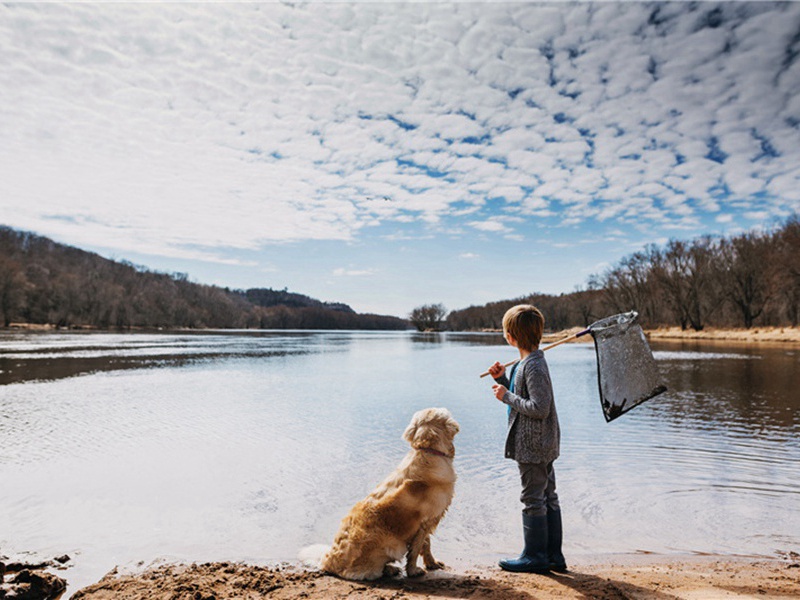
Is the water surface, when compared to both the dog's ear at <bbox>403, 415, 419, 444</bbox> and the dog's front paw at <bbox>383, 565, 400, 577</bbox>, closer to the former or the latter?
the dog's front paw at <bbox>383, 565, 400, 577</bbox>

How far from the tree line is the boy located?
57610 mm

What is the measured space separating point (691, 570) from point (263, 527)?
375 centimetres

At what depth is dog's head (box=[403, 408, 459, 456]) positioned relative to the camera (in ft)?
11.5

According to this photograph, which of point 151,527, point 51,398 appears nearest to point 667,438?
point 151,527

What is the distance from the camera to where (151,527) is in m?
4.84

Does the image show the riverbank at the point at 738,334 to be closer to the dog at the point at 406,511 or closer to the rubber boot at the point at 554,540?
the rubber boot at the point at 554,540

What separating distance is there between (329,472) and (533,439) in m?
3.84

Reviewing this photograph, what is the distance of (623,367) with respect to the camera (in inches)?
159

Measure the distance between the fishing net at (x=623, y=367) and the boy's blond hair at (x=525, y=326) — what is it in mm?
625

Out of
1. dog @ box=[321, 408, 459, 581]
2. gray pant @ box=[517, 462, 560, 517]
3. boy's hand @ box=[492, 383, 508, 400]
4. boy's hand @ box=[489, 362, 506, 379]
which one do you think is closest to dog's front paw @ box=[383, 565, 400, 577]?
dog @ box=[321, 408, 459, 581]

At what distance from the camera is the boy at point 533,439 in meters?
3.55

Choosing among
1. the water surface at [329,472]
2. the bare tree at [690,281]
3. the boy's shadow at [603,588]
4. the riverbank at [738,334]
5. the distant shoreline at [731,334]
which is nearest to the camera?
the boy's shadow at [603,588]

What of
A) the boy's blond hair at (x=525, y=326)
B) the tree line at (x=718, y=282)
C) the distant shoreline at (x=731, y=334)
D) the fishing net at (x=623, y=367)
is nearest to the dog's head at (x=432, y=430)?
the boy's blond hair at (x=525, y=326)

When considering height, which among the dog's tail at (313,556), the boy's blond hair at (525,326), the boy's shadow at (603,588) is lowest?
the dog's tail at (313,556)
